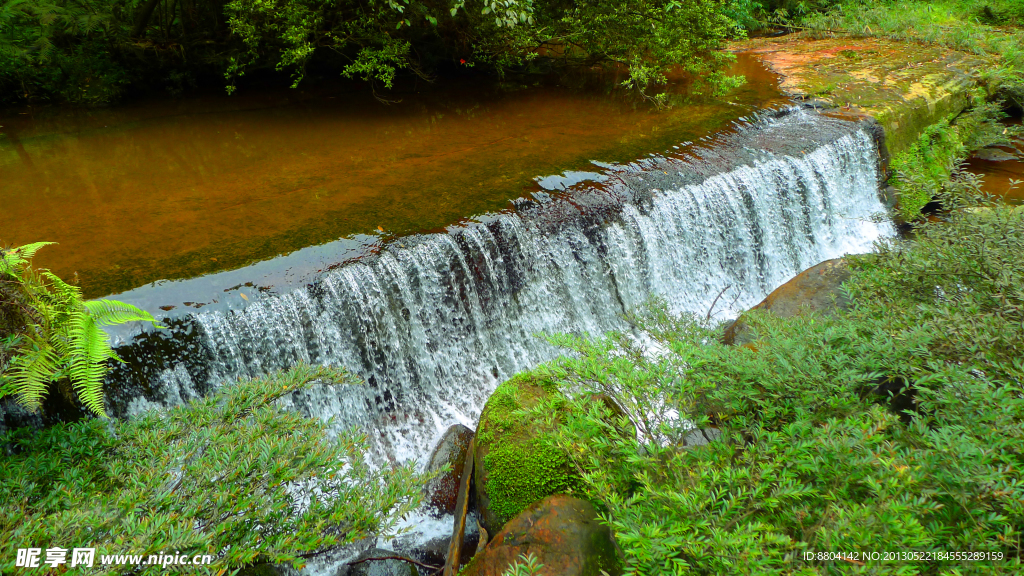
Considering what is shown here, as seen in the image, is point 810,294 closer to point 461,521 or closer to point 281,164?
point 461,521

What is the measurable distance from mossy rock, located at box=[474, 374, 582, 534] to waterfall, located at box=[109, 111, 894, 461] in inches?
59.2

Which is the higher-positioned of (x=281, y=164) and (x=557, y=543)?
(x=281, y=164)

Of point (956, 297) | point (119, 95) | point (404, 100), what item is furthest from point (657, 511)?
point (119, 95)

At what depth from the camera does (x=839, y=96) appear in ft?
36.0

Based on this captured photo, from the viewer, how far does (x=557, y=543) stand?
3135 millimetres

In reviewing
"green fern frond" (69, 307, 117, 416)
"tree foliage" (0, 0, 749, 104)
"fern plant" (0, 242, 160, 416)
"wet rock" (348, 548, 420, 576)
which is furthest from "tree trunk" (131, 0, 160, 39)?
"wet rock" (348, 548, 420, 576)

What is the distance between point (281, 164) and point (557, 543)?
21.5 feet

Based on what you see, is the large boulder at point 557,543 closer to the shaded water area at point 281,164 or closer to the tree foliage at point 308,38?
the shaded water area at point 281,164

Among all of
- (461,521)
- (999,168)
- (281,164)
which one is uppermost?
(281,164)

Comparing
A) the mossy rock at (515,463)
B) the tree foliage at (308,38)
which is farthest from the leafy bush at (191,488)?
the tree foliage at (308,38)

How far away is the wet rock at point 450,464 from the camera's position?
463 centimetres

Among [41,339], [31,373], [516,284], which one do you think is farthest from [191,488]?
[516,284]

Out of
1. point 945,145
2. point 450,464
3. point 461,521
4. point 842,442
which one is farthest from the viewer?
point 945,145

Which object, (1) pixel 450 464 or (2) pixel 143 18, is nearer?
(1) pixel 450 464
